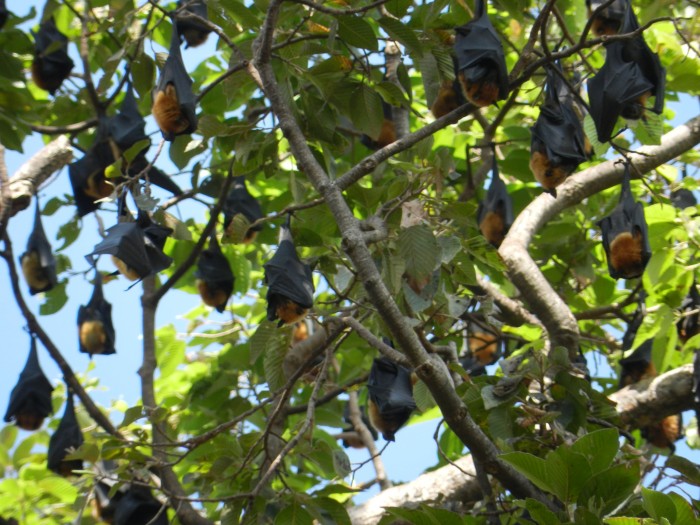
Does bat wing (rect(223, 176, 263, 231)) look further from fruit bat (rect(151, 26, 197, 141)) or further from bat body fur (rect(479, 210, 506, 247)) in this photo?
fruit bat (rect(151, 26, 197, 141))

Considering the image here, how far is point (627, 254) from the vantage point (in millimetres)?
4680

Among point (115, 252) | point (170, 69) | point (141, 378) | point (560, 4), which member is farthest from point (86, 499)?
point (560, 4)

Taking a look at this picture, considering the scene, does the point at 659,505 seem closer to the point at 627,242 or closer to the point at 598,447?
the point at 598,447

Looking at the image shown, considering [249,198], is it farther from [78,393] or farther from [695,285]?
[695,285]

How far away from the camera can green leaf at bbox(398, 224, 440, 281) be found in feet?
12.6

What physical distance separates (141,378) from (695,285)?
3.25m

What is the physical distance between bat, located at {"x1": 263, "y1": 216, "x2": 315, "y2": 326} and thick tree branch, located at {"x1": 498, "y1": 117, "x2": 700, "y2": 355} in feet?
4.86

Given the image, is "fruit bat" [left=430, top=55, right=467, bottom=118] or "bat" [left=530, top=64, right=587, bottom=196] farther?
"fruit bat" [left=430, top=55, right=467, bottom=118]

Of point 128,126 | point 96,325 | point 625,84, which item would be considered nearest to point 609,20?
point 625,84

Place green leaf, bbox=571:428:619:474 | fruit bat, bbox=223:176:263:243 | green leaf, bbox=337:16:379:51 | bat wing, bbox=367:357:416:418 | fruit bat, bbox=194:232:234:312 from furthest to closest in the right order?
fruit bat, bbox=194:232:234:312 → fruit bat, bbox=223:176:263:243 → bat wing, bbox=367:357:416:418 → green leaf, bbox=337:16:379:51 → green leaf, bbox=571:428:619:474

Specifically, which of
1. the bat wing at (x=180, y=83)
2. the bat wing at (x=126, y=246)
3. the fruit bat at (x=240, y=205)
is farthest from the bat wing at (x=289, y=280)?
the fruit bat at (x=240, y=205)

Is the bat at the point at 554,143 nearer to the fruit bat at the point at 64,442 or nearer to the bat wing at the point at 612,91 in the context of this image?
the bat wing at the point at 612,91

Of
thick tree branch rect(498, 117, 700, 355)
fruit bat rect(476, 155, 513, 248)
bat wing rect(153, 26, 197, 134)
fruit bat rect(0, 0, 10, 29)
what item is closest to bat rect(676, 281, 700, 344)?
thick tree branch rect(498, 117, 700, 355)

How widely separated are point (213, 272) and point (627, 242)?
2.94m
